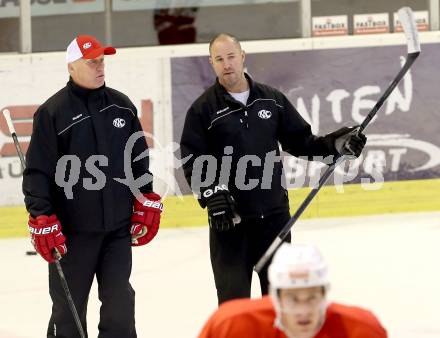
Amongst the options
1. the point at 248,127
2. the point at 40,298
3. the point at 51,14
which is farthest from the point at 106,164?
the point at 51,14

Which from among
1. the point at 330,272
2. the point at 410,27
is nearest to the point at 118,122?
the point at 410,27

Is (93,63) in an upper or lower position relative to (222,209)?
upper

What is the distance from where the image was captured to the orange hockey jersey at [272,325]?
246 centimetres

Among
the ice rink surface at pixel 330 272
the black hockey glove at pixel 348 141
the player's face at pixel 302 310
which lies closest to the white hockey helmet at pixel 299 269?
the player's face at pixel 302 310

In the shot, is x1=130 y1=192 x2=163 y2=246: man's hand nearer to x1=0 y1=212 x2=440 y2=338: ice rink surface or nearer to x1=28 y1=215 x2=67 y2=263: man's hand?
x1=28 y1=215 x2=67 y2=263: man's hand

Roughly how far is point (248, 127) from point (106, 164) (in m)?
0.51

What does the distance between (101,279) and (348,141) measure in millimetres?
947

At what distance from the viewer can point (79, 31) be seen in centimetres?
820

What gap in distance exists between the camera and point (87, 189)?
4156 mm

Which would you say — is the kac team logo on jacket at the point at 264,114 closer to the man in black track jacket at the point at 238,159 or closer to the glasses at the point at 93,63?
the man in black track jacket at the point at 238,159

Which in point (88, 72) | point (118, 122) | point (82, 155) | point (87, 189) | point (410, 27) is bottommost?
point (87, 189)

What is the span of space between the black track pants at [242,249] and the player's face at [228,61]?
476 millimetres

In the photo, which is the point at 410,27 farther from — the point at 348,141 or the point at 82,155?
the point at 82,155

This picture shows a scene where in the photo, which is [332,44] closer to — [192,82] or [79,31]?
[192,82]
